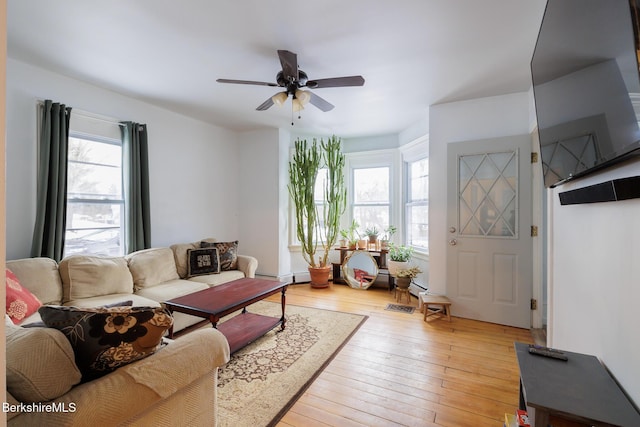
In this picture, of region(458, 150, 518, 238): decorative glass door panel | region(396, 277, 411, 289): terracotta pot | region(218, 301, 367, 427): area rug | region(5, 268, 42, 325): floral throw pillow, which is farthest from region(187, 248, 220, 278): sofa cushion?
region(458, 150, 518, 238): decorative glass door panel

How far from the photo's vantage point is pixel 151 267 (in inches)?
119

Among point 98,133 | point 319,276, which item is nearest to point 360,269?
point 319,276

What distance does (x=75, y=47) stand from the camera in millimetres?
2217

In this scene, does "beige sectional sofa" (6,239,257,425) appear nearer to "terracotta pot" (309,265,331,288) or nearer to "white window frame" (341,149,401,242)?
"terracotta pot" (309,265,331,288)

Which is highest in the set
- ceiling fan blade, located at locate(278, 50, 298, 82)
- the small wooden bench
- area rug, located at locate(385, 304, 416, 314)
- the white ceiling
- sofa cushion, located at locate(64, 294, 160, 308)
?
the white ceiling

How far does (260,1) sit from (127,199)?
272 cm

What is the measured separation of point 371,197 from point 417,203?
94 cm

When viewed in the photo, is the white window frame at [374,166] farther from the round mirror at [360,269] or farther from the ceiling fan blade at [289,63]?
the ceiling fan blade at [289,63]

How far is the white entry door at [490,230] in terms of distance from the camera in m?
2.94

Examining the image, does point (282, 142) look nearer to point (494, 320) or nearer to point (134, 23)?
point (134, 23)

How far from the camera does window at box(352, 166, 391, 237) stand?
4812mm

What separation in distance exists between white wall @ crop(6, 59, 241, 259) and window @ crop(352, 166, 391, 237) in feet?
7.15

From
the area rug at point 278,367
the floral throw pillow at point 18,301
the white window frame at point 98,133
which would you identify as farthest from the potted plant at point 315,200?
the floral throw pillow at point 18,301

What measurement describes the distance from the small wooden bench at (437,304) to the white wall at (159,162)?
10.6ft
